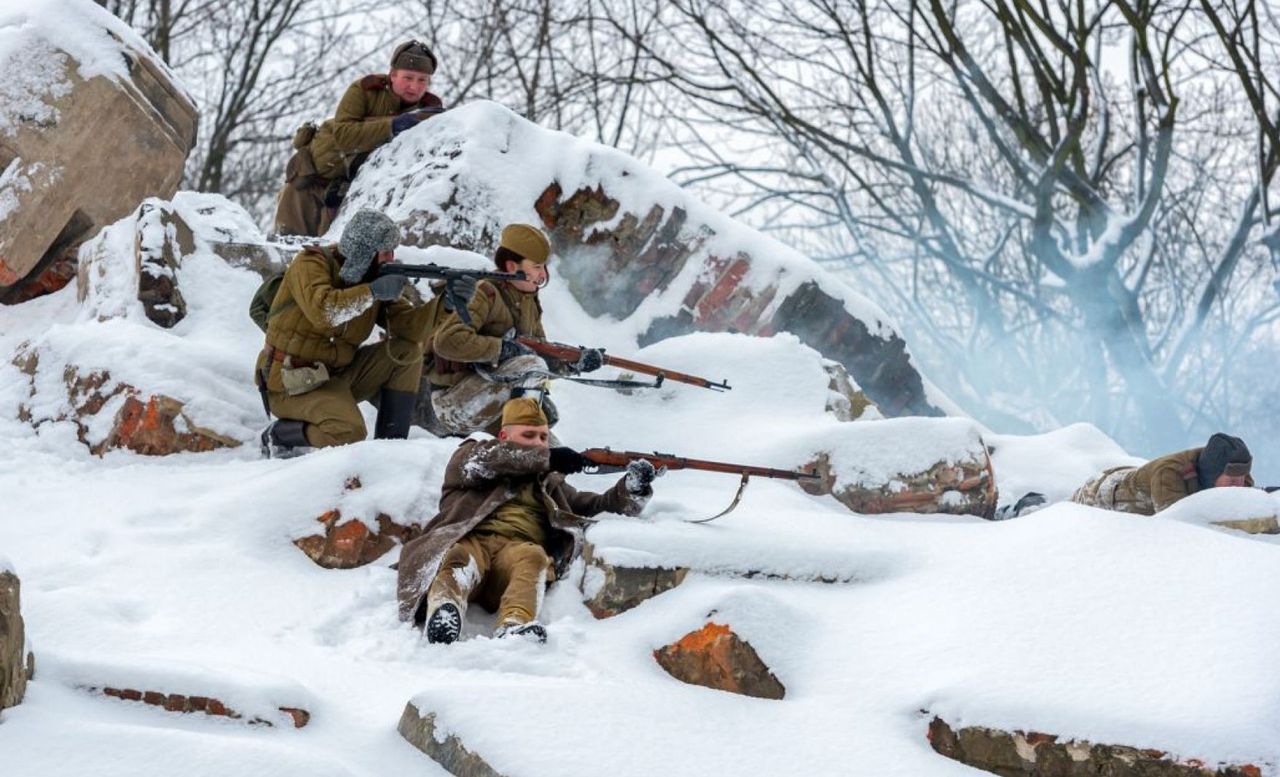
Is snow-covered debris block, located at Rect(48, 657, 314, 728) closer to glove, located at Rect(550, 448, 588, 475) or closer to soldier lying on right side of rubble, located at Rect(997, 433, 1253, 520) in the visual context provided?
glove, located at Rect(550, 448, 588, 475)

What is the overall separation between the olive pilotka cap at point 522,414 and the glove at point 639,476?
1.17ft

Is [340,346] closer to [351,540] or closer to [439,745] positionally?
[351,540]

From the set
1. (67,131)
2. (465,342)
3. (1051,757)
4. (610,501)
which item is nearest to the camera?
(1051,757)

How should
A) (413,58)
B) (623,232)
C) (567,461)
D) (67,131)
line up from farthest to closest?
(623,232) < (413,58) < (67,131) < (567,461)

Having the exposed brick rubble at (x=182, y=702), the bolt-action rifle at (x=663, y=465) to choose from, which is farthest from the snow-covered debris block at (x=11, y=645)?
the bolt-action rifle at (x=663, y=465)

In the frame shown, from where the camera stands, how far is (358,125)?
770 centimetres

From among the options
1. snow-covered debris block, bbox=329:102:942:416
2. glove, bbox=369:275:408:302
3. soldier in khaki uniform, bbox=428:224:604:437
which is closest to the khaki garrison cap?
soldier in khaki uniform, bbox=428:224:604:437

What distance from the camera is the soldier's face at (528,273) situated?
18.9ft

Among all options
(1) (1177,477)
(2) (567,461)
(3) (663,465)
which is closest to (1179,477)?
(1) (1177,477)

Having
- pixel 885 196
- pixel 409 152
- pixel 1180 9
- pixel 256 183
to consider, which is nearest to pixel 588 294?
pixel 409 152

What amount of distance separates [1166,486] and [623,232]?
3370mm

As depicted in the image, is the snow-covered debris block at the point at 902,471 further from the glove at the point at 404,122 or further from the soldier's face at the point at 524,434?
the glove at the point at 404,122

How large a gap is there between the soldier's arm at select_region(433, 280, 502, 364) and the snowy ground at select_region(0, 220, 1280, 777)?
623mm

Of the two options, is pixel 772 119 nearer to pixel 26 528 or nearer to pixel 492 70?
pixel 492 70
